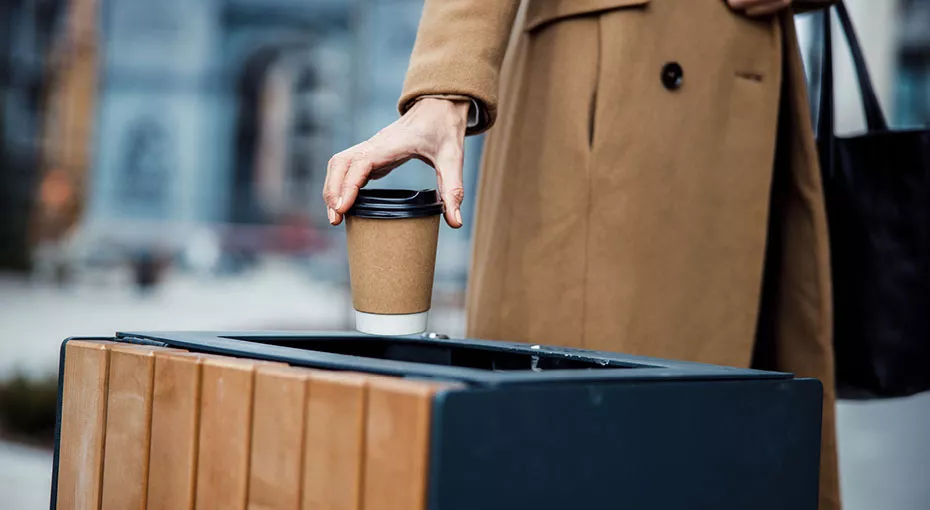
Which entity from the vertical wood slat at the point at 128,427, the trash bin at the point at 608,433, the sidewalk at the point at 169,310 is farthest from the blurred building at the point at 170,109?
the trash bin at the point at 608,433

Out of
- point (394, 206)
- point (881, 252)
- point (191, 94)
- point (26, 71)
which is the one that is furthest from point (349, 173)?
point (26, 71)

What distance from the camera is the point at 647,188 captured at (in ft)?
3.73

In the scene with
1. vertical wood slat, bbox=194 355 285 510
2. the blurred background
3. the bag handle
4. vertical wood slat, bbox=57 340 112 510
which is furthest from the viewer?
the blurred background

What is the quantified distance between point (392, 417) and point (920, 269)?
1.04 m

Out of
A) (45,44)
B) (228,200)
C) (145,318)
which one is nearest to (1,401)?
(145,318)

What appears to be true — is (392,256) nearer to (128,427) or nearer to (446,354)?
(446,354)

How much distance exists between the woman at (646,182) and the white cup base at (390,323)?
0.92 ft

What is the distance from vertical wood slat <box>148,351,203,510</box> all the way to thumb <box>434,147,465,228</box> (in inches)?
10.5

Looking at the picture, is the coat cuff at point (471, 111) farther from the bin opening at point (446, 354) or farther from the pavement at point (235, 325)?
the pavement at point (235, 325)

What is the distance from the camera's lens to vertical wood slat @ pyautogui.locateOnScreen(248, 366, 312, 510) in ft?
2.18

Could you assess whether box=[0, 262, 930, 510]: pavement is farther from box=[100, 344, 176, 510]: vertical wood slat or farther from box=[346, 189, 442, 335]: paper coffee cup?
box=[100, 344, 176, 510]: vertical wood slat

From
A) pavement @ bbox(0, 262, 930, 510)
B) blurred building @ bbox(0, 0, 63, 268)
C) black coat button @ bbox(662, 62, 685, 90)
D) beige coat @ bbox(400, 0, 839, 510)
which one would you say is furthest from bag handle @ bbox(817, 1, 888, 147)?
blurred building @ bbox(0, 0, 63, 268)

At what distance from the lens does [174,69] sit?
16156 mm

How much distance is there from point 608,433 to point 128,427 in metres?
0.41
